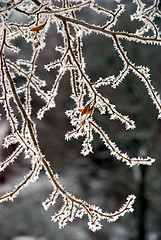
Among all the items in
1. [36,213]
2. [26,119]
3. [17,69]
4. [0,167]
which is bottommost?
[0,167]

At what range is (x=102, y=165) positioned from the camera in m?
6.80

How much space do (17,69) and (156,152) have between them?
5.23 m

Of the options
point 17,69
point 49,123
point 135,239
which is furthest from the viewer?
point 49,123

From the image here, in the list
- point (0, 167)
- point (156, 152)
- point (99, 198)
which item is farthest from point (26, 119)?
point (99, 198)

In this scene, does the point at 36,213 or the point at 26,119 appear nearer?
the point at 26,119

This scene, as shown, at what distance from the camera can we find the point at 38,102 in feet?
22.9

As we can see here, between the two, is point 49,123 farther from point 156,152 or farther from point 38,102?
point 156,152

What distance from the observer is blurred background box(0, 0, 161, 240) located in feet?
19.6

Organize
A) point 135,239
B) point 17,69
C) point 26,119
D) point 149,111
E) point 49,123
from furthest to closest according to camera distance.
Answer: point 49,123, point 149,111, point 135,239, point 17,69, point 26,119

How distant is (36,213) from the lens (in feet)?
20.1

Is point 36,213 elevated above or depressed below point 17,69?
above

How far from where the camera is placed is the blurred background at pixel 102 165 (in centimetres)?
598

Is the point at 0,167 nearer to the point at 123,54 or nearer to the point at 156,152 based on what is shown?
the point at 123,54

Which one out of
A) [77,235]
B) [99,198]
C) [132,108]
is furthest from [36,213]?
[132,108]
